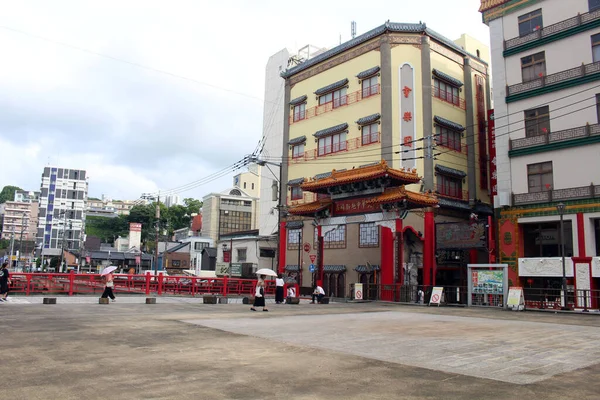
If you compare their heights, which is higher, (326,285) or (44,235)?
(44,235)

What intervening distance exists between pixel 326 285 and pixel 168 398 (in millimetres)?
33693

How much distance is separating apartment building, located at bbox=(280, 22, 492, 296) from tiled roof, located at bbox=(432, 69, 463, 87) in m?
0.08

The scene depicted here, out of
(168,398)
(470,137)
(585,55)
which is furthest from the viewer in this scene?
(470,137)

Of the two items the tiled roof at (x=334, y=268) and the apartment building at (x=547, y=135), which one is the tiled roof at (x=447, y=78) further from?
the tiled roof at (x=334, y=268)

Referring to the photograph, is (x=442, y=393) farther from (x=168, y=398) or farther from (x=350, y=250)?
(x=350, y=250)

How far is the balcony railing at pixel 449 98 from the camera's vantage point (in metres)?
37.3

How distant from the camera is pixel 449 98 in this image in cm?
3853

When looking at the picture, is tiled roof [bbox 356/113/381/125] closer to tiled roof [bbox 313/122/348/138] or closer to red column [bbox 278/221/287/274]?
tiled roof [bbox 313/122/348/138]

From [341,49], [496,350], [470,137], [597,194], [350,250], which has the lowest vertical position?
[496,350]

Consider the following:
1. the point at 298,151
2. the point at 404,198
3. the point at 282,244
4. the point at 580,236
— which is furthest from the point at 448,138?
the point at 282,244

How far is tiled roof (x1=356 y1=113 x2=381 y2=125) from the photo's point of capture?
3594 centimetres

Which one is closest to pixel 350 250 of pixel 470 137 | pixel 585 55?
pixel 470 137

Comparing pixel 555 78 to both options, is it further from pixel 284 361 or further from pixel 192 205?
pixel 192 205

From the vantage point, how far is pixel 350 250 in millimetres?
37156
